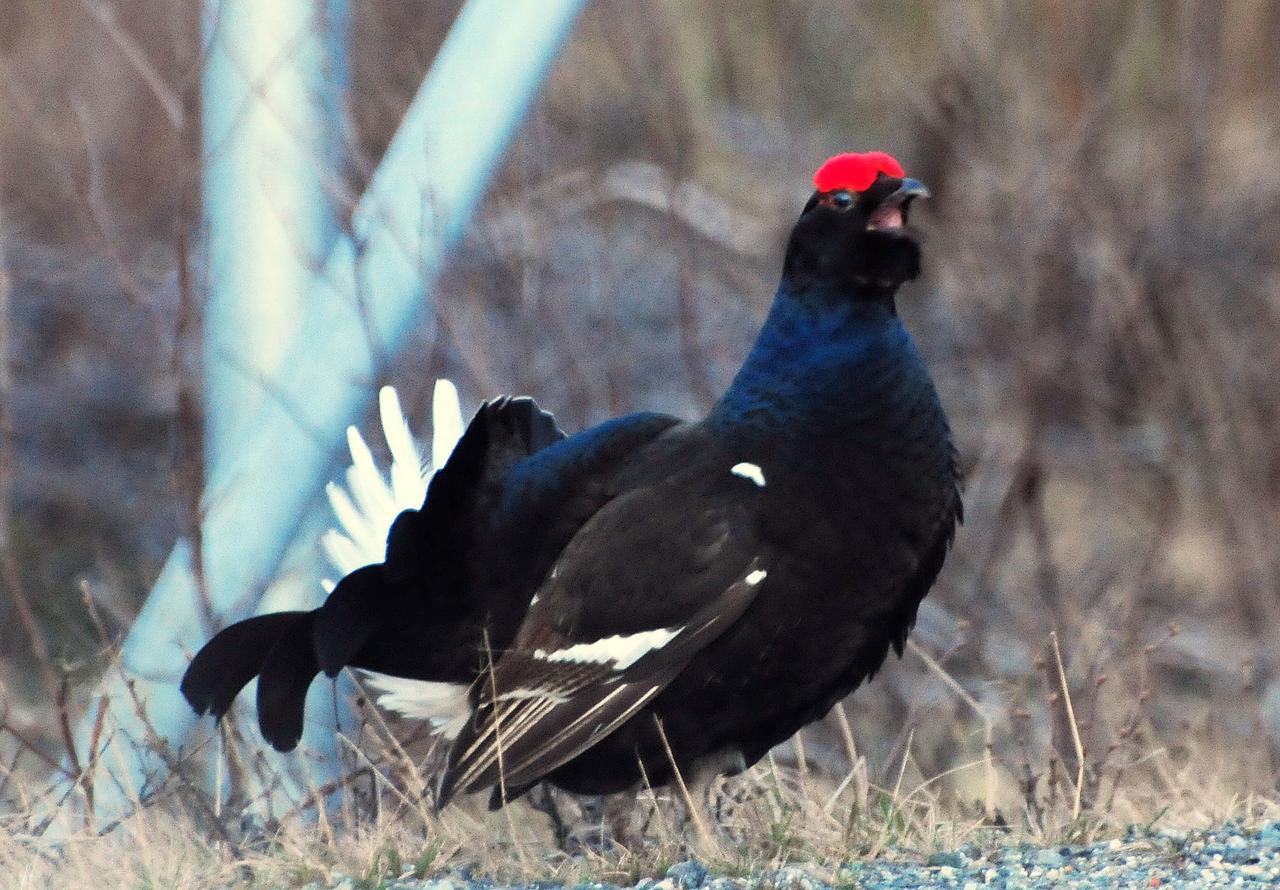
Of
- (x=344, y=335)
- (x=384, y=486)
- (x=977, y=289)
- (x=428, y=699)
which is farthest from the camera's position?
(x=977, y=289)

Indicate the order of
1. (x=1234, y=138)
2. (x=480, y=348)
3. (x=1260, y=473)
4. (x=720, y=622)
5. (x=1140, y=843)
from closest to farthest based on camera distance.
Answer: (x=1140, y=843)
(x=720, y=622)
(x=480, y=348)
(x=1260, y=473)
(x=1234, y=138)

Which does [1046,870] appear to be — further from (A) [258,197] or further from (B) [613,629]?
(A) [258,197]

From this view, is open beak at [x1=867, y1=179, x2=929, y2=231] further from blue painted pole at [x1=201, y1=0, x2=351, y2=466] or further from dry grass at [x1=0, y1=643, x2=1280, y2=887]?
blue painted pole at [x1=201, y1=0, x2=351, y2=466]

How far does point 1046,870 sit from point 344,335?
1.99m

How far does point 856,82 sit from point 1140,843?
458cm

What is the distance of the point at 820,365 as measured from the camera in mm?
3113

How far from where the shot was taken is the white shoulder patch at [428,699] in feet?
11.2

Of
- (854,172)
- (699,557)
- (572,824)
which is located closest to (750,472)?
(699,557)

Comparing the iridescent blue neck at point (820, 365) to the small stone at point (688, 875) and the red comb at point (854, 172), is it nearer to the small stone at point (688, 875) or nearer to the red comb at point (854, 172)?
the red comb at point (854, 172)

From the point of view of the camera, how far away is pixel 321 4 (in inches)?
164

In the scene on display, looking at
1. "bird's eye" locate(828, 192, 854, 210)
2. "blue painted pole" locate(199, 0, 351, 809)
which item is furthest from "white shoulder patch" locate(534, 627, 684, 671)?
"blue painted pole" locate(199, 0, 351, 809)

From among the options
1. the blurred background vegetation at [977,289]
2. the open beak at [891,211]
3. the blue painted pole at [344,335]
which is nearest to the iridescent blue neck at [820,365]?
the open beak at [891,211]

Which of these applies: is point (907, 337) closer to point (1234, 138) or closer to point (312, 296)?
point (312, 296)

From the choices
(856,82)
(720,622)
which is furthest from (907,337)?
(856,82)
